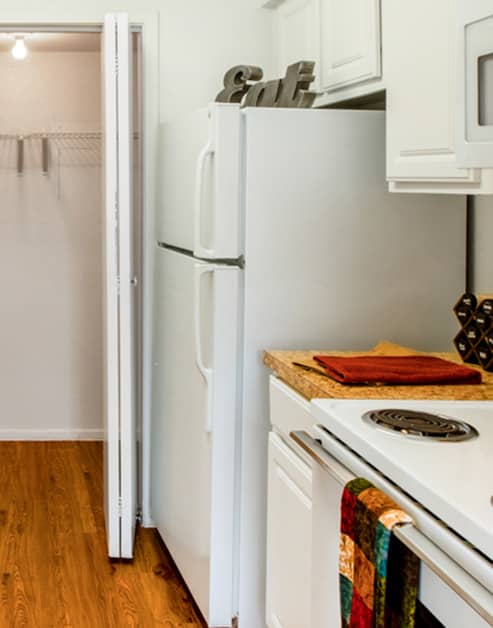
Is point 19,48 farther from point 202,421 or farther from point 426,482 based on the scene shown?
point 426,482

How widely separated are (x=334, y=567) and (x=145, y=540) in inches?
78.7

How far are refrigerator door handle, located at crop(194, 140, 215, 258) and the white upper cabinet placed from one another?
0.46 meters

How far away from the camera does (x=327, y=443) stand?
1.91m

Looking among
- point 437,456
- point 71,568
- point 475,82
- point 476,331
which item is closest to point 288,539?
point 476,331

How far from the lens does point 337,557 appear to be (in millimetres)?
1865

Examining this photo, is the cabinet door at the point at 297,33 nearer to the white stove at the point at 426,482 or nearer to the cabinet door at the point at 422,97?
the cabinet door at the point at 422,97

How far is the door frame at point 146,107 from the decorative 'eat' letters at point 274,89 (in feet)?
1.60

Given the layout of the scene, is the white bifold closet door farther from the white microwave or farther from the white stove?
the white microwave

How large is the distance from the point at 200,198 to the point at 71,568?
153cm

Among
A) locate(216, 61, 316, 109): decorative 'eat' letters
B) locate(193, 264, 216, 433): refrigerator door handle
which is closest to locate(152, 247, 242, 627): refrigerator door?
locate(193, 264, 216, 433): refrigerator door handle

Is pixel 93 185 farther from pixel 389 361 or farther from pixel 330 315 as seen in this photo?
pixel 389 361

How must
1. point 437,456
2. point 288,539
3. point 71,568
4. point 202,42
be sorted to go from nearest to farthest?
point 437,456, point 288,539, point 71,568, point 202,42

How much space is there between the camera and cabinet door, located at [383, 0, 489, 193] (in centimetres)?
212

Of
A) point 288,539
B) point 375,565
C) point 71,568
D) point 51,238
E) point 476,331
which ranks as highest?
point 51,238
